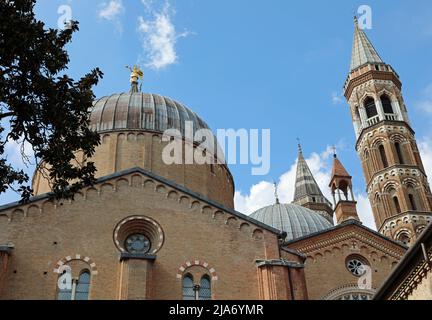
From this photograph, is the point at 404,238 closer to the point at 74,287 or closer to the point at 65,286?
the point at 74,287

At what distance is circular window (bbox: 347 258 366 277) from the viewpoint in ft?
89.1

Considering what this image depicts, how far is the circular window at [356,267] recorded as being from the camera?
2716cm

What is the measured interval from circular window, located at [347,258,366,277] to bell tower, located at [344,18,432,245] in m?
15.4

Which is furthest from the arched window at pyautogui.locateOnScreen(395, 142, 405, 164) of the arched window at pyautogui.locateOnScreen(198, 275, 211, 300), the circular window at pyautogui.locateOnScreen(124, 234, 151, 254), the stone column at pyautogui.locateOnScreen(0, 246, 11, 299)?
the stone column at pyautogui.locateOnScreen(0, 246, 11, 299)

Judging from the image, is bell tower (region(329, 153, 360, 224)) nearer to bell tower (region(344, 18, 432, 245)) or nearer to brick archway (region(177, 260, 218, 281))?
bell tower (region(344, 18, 432, 245))

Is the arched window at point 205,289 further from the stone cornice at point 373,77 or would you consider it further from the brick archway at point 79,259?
the stone cornice at point 373,77

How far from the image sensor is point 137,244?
2181 cm

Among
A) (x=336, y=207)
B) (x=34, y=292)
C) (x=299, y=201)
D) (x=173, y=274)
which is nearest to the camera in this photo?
(x=34, y=292)
